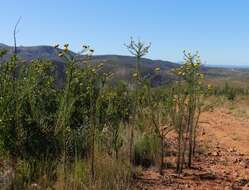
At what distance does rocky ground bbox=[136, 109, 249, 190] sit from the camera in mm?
6922

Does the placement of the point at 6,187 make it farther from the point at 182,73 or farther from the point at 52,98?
the point at 182,73

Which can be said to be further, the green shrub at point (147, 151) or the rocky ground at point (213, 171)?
the green shrub at point (147, 151)

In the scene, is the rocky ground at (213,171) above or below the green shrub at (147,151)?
below

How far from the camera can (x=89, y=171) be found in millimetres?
6168

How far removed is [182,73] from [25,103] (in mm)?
2790

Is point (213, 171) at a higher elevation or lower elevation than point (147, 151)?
lower

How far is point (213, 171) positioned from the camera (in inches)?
315

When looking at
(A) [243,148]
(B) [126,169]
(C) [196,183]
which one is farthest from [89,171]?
(A) [243,148]

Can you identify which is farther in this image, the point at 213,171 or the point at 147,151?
the point at 147,151

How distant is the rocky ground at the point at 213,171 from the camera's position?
6922 mm

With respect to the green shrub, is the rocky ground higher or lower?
lower

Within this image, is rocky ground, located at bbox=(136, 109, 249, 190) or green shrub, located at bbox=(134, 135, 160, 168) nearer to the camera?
rocky ground, located at bbox=(136, 109, 249, 190)

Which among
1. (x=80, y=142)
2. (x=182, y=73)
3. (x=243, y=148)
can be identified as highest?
(x=182, y=73)

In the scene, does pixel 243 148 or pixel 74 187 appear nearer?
pixel 74 187
